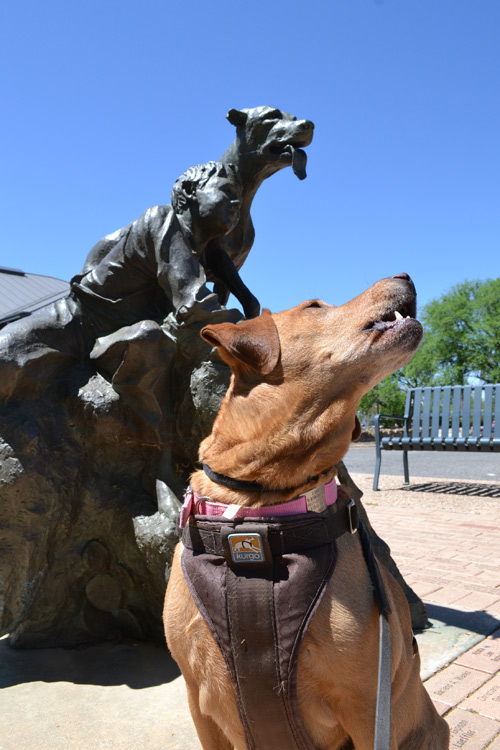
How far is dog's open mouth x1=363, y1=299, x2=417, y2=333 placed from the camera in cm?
194

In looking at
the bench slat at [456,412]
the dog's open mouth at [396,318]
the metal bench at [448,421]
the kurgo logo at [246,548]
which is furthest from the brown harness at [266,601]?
the bench slat at [456,412]

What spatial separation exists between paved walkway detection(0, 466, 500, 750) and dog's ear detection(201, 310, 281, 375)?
6.17 feet

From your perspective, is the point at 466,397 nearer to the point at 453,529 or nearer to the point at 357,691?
the point at 453,529

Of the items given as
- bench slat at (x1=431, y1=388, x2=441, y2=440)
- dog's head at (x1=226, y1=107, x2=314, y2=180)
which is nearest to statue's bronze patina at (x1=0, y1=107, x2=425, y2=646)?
dog's head at (x1=226, y1=107, x2=314, y2=180)

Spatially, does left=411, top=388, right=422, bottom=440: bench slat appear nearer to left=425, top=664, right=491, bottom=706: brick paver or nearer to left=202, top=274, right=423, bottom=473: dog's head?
left=425, top=664, right=491, bottom=706: brick paver

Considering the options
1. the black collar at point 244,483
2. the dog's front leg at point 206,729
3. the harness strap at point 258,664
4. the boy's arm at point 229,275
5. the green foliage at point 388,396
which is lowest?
the dog's front leg at point 206,729

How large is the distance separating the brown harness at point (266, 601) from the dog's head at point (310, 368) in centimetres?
24

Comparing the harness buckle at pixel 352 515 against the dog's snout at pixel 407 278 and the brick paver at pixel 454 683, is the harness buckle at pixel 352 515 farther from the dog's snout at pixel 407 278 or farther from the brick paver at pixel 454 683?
the brick paver at pixel 454 683

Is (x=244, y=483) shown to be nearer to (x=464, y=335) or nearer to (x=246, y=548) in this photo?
(x=246, y=548)

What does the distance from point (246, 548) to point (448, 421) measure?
9.01 metres

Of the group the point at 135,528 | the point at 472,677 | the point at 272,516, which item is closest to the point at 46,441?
the point at 135,528

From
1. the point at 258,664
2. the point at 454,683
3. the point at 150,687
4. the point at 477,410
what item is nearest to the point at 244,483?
the point at 258,664

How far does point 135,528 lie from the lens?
132 inches

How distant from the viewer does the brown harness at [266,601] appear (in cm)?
162
